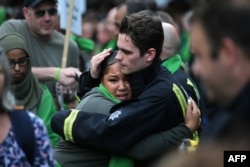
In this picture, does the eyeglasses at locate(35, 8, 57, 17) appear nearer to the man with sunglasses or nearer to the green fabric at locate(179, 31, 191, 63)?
the man with sunglasses

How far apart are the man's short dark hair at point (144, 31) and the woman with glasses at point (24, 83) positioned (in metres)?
1.30

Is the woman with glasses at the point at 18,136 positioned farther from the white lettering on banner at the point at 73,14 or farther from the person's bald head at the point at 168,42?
the white lettering on banner at the point at 73,14

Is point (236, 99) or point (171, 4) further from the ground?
point (171, 4)

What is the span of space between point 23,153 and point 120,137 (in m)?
1.04

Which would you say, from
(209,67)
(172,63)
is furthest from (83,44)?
(209,67)

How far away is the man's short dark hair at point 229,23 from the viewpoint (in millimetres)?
2600

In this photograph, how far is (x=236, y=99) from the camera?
2.62 m

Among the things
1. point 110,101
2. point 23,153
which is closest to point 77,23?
point 110,101

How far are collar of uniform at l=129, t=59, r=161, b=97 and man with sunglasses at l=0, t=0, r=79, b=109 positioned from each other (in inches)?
73.6

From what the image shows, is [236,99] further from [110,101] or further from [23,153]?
[110,101]

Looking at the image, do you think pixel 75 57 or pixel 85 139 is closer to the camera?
pixel 85 139

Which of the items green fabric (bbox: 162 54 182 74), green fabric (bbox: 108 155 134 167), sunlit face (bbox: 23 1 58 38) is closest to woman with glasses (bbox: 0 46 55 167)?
green fabric (bbox: 108 155 134 167)

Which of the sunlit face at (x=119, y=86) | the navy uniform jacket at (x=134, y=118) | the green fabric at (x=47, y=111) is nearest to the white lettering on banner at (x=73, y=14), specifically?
the green fabric at (x=47, y=111)

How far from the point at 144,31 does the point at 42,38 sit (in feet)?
8.07
